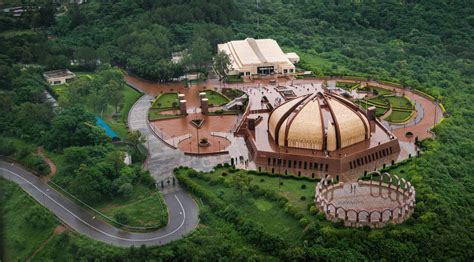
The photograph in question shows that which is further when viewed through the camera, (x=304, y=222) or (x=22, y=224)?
(x=22, y=224)

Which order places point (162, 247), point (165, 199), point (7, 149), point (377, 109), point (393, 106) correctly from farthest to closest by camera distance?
point (393, 106)
point (377, 109)
point (7, 149)
point (165, 199)
point (162, 247)

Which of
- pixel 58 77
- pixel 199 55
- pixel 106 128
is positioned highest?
pixel 199 55

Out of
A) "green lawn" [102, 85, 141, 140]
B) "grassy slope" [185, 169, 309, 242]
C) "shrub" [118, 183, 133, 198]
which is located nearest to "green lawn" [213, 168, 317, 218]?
"grassy slope" [185, 169, 309, 242]

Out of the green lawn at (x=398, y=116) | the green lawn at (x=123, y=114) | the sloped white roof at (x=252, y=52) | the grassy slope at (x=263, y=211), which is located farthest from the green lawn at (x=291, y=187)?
the sloped white roof at (x=252, y=52)

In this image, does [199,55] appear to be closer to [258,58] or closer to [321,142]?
[258,58]

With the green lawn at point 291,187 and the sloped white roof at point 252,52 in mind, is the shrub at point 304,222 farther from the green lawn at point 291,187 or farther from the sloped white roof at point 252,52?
the sloped white roof at point 252,52

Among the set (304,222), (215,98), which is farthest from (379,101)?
(304,222)
